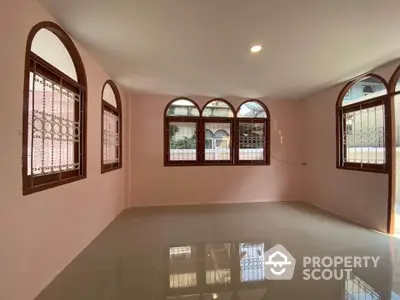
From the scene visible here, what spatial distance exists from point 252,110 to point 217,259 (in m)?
4.18

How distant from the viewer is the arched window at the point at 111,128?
4.15 m

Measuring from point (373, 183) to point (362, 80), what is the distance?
1.79 metres

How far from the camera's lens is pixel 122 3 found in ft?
7.14

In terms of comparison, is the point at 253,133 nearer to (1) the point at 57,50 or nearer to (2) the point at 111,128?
(2) the point at 111,128

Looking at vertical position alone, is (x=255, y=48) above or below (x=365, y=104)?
above

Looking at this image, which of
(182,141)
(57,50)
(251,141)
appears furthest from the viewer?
(251,141)

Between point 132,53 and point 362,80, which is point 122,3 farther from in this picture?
point 362,80

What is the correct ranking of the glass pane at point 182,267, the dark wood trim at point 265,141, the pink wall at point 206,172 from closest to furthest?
the glass pane at point 182,267
the pink wall at point 206,172
the dark wood trim at point 265,141

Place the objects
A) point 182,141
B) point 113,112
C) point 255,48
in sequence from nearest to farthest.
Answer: point 255,48, point 113,112, point 182,141

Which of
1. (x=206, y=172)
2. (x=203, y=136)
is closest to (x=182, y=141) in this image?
(x=203, y=136)

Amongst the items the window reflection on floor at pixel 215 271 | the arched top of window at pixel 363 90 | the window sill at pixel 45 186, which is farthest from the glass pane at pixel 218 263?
the arched top of window at pixel 363 90

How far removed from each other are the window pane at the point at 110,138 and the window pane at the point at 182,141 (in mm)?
1293

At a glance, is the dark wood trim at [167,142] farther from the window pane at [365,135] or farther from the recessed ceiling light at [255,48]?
the window pane at [365,135]

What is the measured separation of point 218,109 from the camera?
6.07m
